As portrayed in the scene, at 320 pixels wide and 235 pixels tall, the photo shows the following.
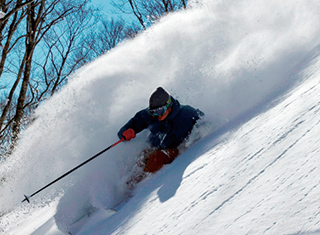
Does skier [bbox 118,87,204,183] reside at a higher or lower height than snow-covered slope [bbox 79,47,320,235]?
higher

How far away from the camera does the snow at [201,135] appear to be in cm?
166

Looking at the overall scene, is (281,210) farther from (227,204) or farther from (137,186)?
(137,186)

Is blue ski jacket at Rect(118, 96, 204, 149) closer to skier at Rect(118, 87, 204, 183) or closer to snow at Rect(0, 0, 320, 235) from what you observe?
skier at Rect(118, 87, 204, 183)

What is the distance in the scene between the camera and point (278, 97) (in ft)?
10.5

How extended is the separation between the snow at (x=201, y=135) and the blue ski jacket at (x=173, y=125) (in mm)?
214

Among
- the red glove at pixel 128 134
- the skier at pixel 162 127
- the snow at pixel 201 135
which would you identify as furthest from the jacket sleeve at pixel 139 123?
the snow at pixel 201 135

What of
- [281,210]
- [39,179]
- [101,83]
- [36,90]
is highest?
[36,90]

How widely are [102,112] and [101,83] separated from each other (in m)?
0.62

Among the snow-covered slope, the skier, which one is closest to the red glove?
the skier

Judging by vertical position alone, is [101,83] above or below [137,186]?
above

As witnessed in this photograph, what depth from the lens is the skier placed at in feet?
11.7

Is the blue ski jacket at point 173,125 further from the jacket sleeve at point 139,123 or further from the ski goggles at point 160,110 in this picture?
the ski goggles at point 160,110

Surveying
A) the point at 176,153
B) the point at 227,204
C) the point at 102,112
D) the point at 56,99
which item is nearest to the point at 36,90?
the point at 56,99

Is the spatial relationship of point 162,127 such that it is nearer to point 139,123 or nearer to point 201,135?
point 139,123
